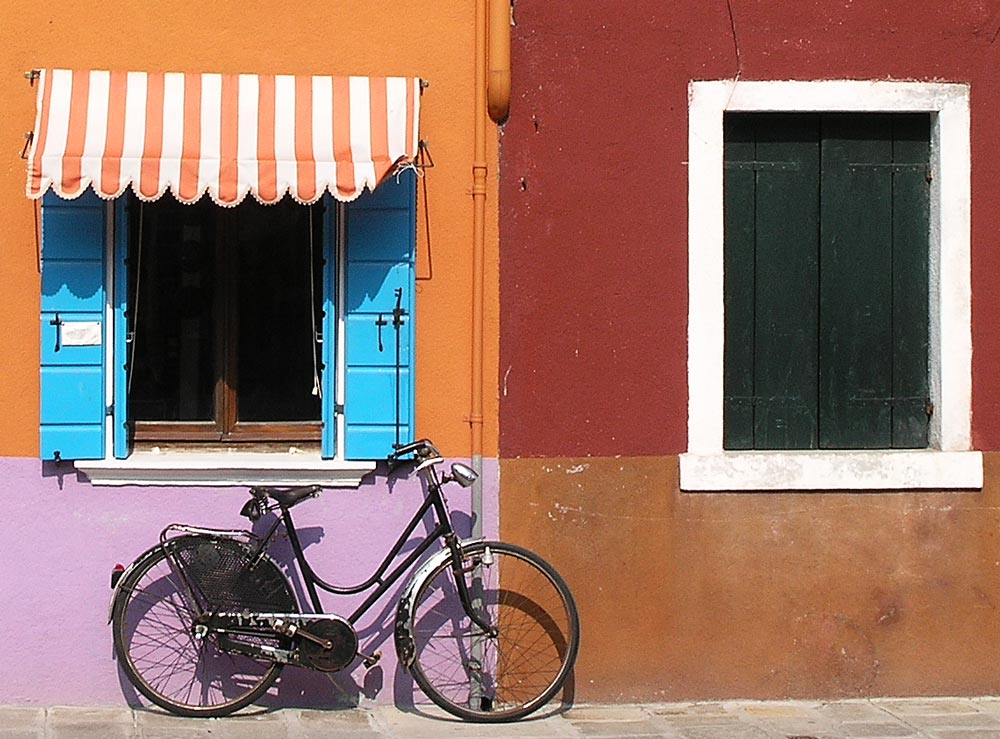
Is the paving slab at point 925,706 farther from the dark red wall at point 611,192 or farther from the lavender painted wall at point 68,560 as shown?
the lavender painted wall at point 68,560

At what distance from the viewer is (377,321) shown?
684 centimetres

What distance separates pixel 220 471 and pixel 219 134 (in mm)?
1529

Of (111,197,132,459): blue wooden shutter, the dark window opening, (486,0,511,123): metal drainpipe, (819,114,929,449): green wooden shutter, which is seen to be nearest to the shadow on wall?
the dark window opening

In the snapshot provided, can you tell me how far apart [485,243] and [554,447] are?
101 cm

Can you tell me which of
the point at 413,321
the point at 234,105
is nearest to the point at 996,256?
the point at 413,321

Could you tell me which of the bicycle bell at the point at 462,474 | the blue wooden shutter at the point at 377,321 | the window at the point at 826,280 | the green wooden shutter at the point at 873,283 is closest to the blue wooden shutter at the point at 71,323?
the blue wooden shutter at the point at 377,321

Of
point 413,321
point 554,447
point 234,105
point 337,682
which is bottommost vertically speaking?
point 337,682

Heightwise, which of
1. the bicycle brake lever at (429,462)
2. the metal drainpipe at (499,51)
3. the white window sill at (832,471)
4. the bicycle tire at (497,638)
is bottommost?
the bicycle tire at (497,638)

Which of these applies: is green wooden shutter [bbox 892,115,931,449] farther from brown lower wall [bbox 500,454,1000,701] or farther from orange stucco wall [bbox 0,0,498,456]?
orange stucco wall [bbox 0,0,498,456]

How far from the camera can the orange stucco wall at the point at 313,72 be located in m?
6.79

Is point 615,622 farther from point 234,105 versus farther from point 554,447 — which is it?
point 234,105

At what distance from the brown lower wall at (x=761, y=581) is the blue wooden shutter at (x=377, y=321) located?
618mm

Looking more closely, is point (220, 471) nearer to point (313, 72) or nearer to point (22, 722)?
point (22, 722)

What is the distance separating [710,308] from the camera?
23.2 feet
